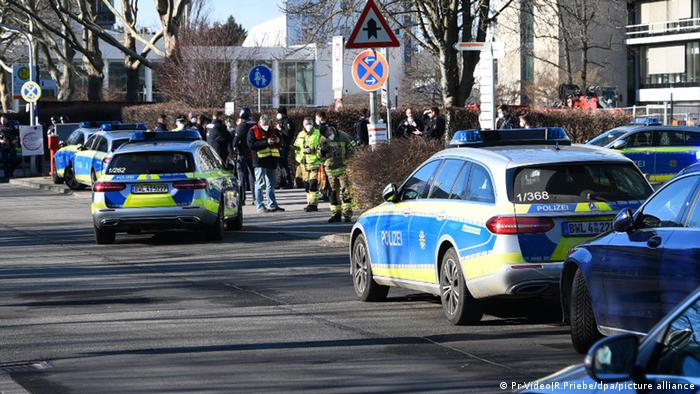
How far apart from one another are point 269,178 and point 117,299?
1133 centimetres

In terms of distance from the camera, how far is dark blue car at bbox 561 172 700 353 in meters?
7.90

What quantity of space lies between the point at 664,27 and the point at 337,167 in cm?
6761

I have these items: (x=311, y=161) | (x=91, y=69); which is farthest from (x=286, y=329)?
(x=91, y=69)

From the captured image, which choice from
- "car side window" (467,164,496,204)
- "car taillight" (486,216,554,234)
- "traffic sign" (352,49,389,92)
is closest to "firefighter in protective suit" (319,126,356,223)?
"traffic sign" (352,49,389,92)

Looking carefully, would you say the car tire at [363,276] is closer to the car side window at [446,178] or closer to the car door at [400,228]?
the car door at [400,228]

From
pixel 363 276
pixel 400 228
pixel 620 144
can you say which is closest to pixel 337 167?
pixel 620 144

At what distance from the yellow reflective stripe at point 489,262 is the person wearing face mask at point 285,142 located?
55.6 ft

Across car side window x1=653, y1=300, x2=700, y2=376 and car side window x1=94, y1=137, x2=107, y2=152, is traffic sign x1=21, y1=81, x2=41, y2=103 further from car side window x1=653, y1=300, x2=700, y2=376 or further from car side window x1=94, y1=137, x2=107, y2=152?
car side window x1=653, y1=300, x2=700, y2=376

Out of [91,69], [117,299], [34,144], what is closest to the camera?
[117,299]

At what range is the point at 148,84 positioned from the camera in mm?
94250

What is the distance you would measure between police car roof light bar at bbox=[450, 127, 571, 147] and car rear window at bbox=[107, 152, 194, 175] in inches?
297

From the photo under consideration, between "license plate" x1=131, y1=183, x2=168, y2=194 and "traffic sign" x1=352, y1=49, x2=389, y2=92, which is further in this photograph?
"traffic sign" x1=352, y1=49, x2=389, y2=92

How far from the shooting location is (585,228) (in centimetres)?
1030

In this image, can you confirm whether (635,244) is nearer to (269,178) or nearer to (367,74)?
(367,74)
